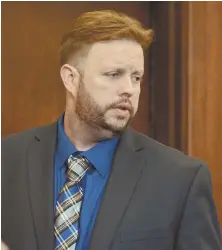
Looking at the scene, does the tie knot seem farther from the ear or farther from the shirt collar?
the ear

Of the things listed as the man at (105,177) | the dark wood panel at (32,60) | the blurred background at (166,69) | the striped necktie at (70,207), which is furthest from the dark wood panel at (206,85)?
the striped necktie at (70,207)

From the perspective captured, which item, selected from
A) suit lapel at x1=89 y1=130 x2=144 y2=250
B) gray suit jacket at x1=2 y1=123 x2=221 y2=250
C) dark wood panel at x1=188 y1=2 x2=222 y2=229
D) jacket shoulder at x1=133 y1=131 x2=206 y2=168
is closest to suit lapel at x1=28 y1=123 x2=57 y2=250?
gray suit jacket at x1=2 y1=123 x2=221 y2=250

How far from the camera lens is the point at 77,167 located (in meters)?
1.32

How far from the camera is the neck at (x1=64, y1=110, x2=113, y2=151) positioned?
4.44ft

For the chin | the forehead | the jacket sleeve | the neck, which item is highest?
the forehead

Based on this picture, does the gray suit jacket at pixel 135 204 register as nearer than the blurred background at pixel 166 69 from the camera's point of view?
Yes

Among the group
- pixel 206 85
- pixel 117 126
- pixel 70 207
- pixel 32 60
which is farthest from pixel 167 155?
pixel 32 60

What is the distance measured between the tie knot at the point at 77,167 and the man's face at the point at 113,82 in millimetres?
87

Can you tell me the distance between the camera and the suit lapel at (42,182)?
49.7 inches

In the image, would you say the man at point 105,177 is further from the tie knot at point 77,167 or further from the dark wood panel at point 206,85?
the dark wood panel at point 206,85

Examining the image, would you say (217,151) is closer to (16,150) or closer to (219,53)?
(219,53)

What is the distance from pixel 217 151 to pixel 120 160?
0.87 metres

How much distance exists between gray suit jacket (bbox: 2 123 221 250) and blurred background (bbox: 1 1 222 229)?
75cm

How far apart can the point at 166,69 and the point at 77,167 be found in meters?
0.90
